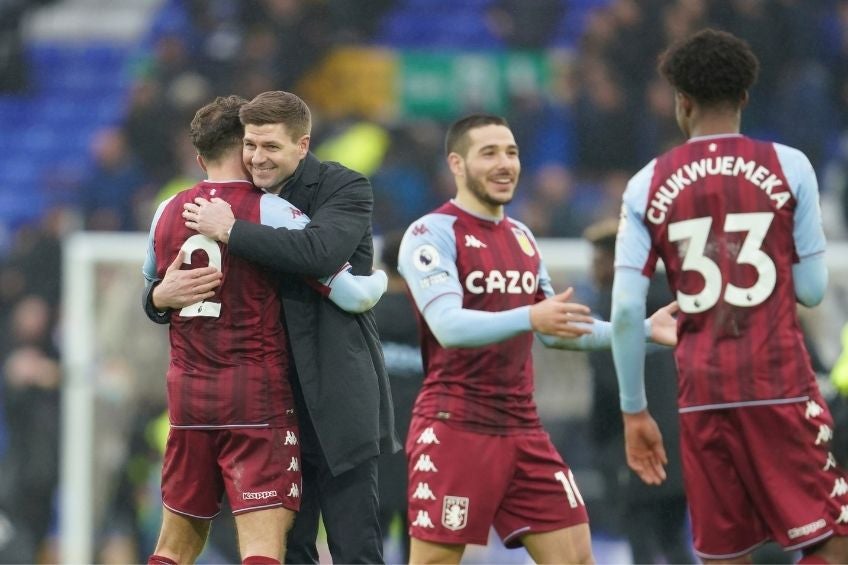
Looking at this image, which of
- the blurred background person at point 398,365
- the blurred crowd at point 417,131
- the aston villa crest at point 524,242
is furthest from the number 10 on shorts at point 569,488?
the blurred crowd at point 417,131

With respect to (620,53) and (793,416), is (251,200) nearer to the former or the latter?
(793,416)

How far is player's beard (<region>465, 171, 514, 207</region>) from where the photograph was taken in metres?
5.25

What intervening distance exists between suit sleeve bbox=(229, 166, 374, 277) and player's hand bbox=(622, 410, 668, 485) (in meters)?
1.09

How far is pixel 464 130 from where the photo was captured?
5.36 metres

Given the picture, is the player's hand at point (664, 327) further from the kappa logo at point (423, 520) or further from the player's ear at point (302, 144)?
the player's ear at point (302, 144)

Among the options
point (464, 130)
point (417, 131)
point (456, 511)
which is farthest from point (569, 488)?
point (417, 131)

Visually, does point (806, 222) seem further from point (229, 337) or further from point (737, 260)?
point (229, 337)

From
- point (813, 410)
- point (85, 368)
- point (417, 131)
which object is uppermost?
point (417, 131)

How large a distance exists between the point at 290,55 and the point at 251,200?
8706mm

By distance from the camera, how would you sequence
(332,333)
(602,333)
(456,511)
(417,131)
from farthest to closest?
(417,131) → (602,333) → (456,511) → (332,333)

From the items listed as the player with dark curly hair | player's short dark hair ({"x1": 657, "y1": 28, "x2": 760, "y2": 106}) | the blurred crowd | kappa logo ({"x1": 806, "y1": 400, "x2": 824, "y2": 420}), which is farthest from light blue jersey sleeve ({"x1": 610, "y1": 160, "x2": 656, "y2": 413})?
the blurred crowd

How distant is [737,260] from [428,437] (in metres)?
1.41

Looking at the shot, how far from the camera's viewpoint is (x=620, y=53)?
1227 centimetres

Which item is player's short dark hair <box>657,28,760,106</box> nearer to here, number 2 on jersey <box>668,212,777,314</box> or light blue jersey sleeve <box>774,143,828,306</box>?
light blue jersey sleeve <box>774,143,828,306</box>
